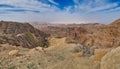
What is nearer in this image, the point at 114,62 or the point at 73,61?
the point at 114,62

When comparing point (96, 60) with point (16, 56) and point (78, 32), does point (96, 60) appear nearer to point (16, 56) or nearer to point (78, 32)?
point (16, 56)

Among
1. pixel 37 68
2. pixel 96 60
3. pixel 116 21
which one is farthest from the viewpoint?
pixel 116 21

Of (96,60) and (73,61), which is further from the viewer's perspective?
(73,61)

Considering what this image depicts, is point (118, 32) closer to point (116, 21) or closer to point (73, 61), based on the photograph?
point (116, 21)

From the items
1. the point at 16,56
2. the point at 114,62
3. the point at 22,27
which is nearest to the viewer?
the point at 114,62

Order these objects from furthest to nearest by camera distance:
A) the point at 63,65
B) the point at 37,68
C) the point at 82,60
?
1. the point at 37,68
2. the point at 63,65
3. the point at 82,60

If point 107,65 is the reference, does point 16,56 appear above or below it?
below

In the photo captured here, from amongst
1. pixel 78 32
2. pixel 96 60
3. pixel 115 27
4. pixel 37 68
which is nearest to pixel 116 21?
pixel 115 27

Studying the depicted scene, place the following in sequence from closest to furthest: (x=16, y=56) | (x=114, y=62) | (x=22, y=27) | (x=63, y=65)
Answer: (x=114, y=62), (x=63, y=65), (x=16, y=56), (x=22, y=27)

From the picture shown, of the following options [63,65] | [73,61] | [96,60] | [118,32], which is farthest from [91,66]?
[118,32]
